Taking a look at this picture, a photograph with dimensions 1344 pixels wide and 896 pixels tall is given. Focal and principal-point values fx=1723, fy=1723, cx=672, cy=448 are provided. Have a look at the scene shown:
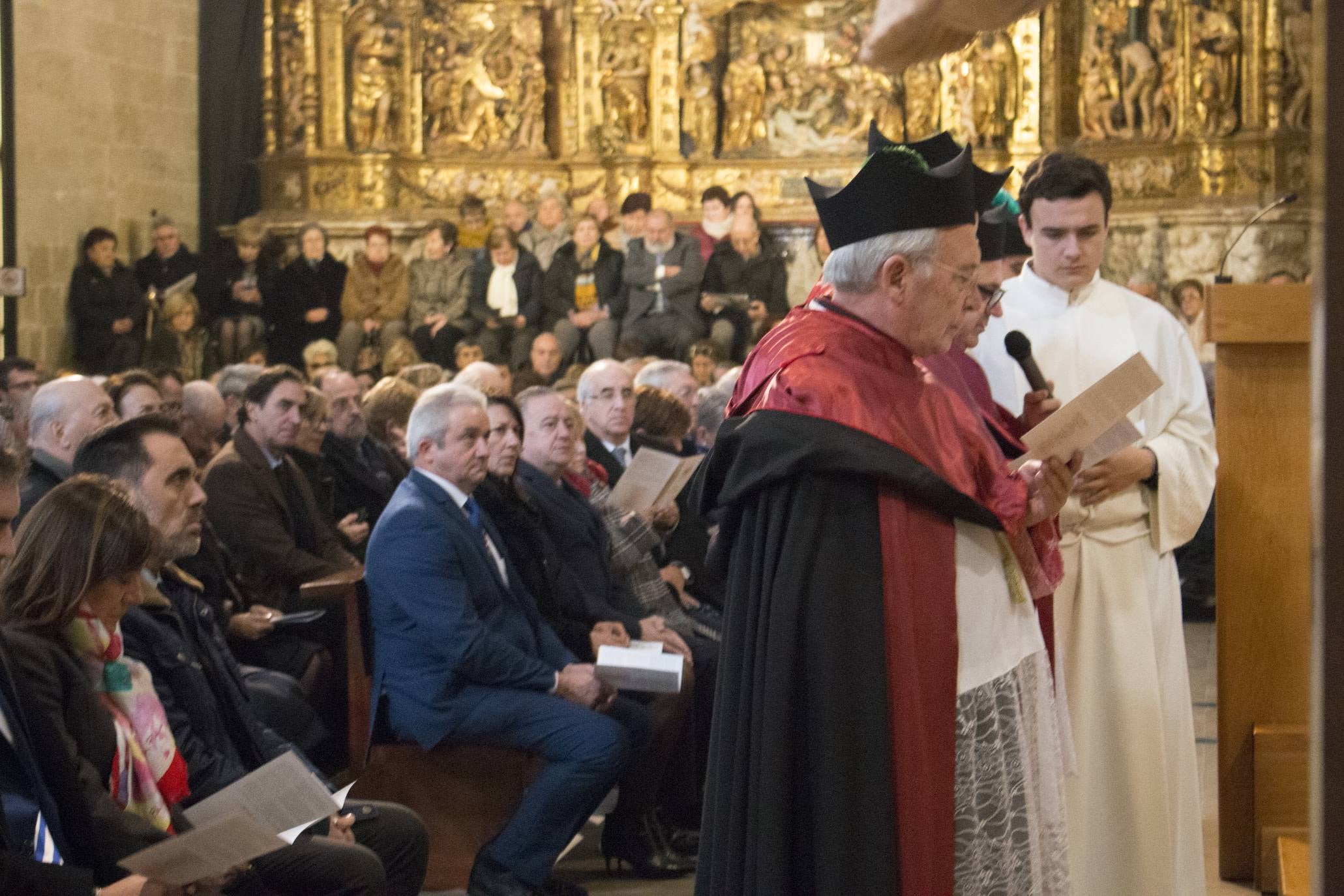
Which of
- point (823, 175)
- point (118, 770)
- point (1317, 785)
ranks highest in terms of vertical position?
point (823, 175)

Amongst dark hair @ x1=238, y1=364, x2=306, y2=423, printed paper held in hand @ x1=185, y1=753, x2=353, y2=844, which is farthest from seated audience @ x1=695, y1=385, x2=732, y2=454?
printed paper held in hand @ x1=185, y1=753, x2=353, y2=844

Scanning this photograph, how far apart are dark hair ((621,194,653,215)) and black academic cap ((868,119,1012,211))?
11.2 m

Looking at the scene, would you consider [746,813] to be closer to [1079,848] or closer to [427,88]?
[1079,848]

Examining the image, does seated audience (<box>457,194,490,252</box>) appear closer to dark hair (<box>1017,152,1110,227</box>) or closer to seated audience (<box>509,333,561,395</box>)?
seated audience (<box>509,333,561,395</box>)

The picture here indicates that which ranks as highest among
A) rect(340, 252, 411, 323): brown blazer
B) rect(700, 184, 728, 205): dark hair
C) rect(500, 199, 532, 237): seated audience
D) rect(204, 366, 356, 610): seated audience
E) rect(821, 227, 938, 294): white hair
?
rect(700, 184, 728, 205): dark hair

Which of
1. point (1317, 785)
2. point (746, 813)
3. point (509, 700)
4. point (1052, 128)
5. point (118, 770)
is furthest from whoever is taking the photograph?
point (1052, 128)

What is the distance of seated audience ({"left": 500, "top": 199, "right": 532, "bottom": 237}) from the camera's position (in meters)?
15.1

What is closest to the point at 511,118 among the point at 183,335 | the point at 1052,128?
the point at 183,335

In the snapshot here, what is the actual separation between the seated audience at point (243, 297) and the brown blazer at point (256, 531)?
8.23 meters

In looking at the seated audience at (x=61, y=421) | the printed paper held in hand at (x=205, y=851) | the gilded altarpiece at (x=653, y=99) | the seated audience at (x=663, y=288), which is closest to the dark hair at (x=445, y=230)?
the gilded altarpiece at (x=653, y=99)

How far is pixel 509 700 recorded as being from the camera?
16.9 ft

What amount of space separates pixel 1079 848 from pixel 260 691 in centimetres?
265

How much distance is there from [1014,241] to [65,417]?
3.33 metres

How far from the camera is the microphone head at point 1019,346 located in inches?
144
